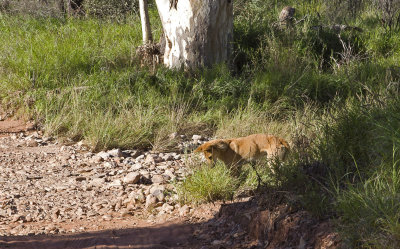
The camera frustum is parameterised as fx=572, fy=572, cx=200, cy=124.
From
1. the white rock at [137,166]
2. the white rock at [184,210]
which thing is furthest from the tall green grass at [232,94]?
the white rock at [137,166]

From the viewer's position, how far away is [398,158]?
414cm

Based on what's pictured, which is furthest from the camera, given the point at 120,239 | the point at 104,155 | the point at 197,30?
the point at 197,30

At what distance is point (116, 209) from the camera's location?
18.7ft

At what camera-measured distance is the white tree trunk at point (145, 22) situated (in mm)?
10133

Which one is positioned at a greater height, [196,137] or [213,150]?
[213,150]

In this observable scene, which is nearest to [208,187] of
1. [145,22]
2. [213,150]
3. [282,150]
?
[213,150]

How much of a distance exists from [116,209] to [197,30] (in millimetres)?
4621

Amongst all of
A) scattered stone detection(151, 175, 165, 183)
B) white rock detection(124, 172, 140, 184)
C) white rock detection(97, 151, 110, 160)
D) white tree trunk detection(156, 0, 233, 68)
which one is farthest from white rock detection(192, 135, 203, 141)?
white tree trunk detection(156, 0, 233, 68)

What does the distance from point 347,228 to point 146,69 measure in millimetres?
6413

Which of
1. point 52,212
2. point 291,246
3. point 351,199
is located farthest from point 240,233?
point 52,212

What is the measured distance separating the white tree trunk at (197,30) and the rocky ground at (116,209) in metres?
2.33

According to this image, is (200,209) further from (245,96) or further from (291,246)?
A: (245,96)

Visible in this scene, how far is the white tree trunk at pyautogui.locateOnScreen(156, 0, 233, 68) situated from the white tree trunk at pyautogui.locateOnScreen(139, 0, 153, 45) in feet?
1.10

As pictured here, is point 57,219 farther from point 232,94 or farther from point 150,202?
point 232,94
